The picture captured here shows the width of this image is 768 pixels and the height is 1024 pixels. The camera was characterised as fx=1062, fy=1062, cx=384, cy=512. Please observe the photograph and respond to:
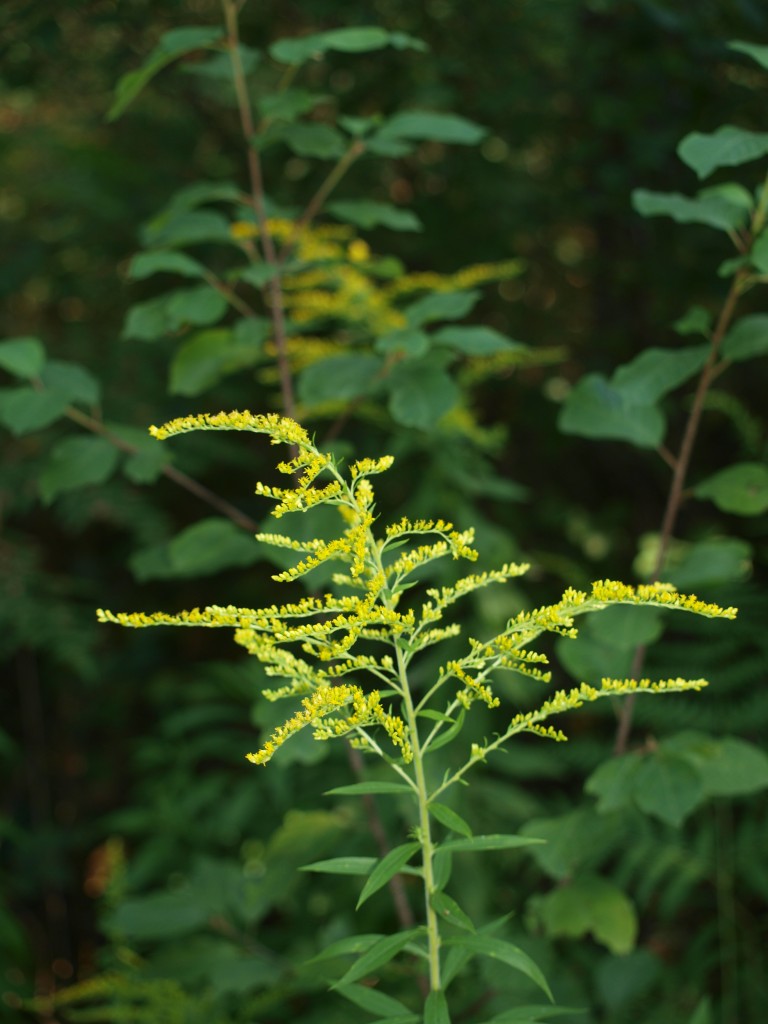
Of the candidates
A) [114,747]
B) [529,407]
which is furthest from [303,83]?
[114,747]

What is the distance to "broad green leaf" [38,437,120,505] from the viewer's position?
65.9 inches

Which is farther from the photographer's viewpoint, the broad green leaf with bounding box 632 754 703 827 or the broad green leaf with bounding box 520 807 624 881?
the broad green leaf with bounding box 520 807 624 881

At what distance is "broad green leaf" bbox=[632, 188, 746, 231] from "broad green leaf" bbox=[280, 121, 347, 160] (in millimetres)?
498

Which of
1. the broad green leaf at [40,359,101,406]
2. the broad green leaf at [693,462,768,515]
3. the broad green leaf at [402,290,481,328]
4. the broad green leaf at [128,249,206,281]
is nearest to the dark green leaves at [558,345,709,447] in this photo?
the broad green leaf at [693,462,768,515]

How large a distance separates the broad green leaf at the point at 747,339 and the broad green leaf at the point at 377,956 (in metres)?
0.98

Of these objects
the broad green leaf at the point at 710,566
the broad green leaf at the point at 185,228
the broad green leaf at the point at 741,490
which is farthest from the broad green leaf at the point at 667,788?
the broad green leaf at the point at 185,228

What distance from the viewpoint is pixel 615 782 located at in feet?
4.98

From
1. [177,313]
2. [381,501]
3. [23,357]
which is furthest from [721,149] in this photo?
[381,501]

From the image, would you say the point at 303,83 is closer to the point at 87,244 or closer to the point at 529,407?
the point at 87,244

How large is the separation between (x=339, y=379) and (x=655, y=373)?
49 centimetres

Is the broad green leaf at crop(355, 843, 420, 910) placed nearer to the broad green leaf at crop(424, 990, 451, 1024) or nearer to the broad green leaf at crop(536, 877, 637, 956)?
the broad green leaf at crop(424, 990, 451, 1024)

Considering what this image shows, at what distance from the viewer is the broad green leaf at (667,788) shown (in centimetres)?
143

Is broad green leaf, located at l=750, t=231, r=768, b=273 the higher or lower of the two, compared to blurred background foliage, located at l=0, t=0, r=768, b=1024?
higher

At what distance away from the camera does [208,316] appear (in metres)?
1.66
